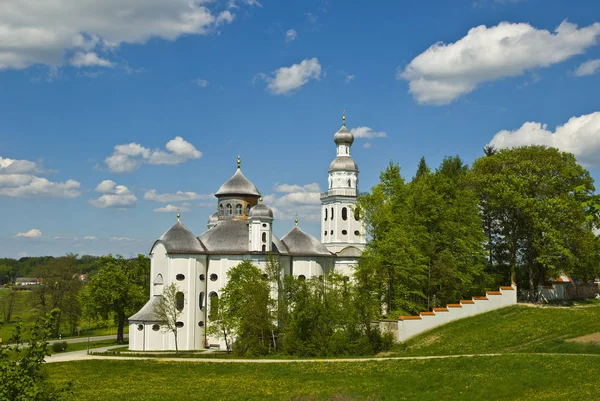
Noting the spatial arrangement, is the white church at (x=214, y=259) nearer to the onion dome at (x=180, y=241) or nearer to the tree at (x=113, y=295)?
the onion dome at (x=180, y=241)

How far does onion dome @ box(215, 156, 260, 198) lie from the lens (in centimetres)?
5953

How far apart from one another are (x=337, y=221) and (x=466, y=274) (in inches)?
797

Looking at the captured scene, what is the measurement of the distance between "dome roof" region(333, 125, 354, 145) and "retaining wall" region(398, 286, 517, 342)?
2761cm

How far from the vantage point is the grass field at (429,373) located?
2484 cm

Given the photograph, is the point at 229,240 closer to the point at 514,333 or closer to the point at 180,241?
the point at 180,241

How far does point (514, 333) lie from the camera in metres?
34.6

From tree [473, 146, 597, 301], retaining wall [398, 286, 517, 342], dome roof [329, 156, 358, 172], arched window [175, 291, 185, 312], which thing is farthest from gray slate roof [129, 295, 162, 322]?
tree [473, 146, 597, 301]

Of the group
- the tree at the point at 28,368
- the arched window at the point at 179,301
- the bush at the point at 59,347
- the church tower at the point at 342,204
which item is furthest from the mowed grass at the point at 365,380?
the church tower at the point at 342,204

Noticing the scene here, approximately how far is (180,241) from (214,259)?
3190 mm

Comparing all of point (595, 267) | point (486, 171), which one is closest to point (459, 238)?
point (486, 171)

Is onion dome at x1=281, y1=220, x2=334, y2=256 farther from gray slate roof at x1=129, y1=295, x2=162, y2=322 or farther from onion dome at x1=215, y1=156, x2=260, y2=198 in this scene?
gray slate roof at x1=129, y1=295, x2=162, y2=322

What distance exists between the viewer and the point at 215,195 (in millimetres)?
60500

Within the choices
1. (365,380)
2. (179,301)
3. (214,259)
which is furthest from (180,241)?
(365,380)

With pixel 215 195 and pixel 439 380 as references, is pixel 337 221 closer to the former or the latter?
pixel 215 195
